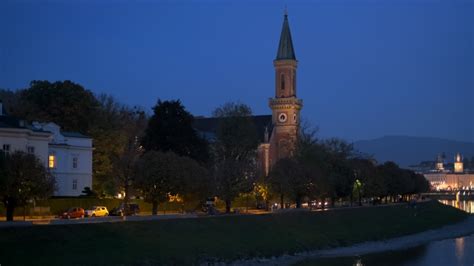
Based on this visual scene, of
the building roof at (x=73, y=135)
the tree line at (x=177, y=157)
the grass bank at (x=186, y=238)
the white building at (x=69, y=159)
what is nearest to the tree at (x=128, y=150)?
the tree line at (x=177, y=157)

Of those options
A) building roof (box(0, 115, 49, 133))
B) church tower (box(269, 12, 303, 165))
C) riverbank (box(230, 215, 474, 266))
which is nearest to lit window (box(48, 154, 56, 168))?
building roof (box(0, 115, 49, 133))

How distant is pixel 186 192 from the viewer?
62.6 metres

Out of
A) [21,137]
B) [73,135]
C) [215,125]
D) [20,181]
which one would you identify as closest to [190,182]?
[21,137]

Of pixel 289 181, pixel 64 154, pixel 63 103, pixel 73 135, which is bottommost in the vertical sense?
pixel 289 181

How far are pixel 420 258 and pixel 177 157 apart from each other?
22.2 meters

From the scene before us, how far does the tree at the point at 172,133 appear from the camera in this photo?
8312 cm

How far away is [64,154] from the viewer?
75750mm

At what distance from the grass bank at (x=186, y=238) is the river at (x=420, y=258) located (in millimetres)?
4405

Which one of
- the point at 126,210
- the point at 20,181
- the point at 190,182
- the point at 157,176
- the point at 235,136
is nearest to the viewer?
the point at 20,181

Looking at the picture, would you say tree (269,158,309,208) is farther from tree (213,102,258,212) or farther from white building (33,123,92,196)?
white building (33,123,92,196)

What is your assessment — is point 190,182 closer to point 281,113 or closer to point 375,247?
point 375,247

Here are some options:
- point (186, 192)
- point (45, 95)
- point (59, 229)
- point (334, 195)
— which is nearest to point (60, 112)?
point (45, 95)

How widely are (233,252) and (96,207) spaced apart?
20111 millimetres

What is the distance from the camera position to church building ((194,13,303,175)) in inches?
5443
